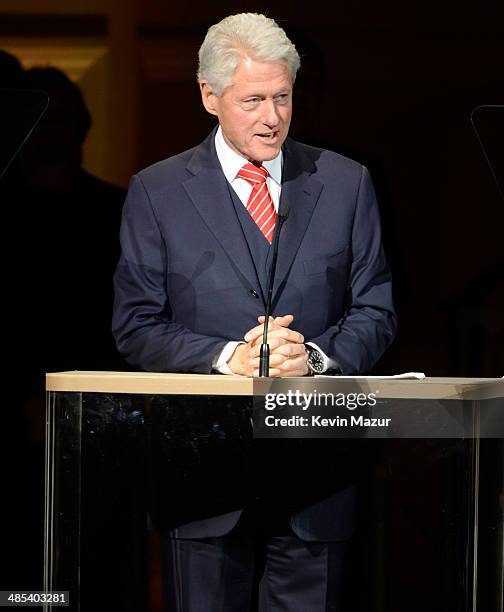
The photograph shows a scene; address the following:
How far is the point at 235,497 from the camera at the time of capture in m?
2.63

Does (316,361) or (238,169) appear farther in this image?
(238,169)

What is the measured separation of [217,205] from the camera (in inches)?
121

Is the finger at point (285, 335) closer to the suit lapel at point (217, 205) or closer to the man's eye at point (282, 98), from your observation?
the suit lapel at point (217, 205)

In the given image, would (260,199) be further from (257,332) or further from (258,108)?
(257,332)

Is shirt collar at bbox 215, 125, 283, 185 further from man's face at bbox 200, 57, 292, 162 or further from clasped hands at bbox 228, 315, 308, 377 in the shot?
clasped hands at bbox 228, 315, 308, 377

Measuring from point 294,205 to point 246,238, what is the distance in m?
0.15

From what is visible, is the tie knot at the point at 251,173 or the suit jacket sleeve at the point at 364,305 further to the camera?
the tie knot at the point at 251,173

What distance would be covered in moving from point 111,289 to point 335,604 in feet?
4.30

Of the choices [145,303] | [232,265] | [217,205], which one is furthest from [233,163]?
[145,303]

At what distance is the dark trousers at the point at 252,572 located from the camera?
105 inches

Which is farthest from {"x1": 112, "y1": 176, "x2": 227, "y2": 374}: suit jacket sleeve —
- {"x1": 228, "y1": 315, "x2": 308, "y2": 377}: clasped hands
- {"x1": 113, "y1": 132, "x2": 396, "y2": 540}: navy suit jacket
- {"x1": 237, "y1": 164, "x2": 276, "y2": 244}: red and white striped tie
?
{"x1": 237, "y1": 164, "x2": 276, "y2": 244}: red and white striped tie

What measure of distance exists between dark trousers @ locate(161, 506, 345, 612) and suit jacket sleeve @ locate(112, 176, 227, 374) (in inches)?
16.9

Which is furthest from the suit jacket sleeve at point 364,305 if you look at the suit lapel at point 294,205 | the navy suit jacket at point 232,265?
the suit lapel at point 294,205

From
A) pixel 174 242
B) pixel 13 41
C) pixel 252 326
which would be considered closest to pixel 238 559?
pixel 252 326
